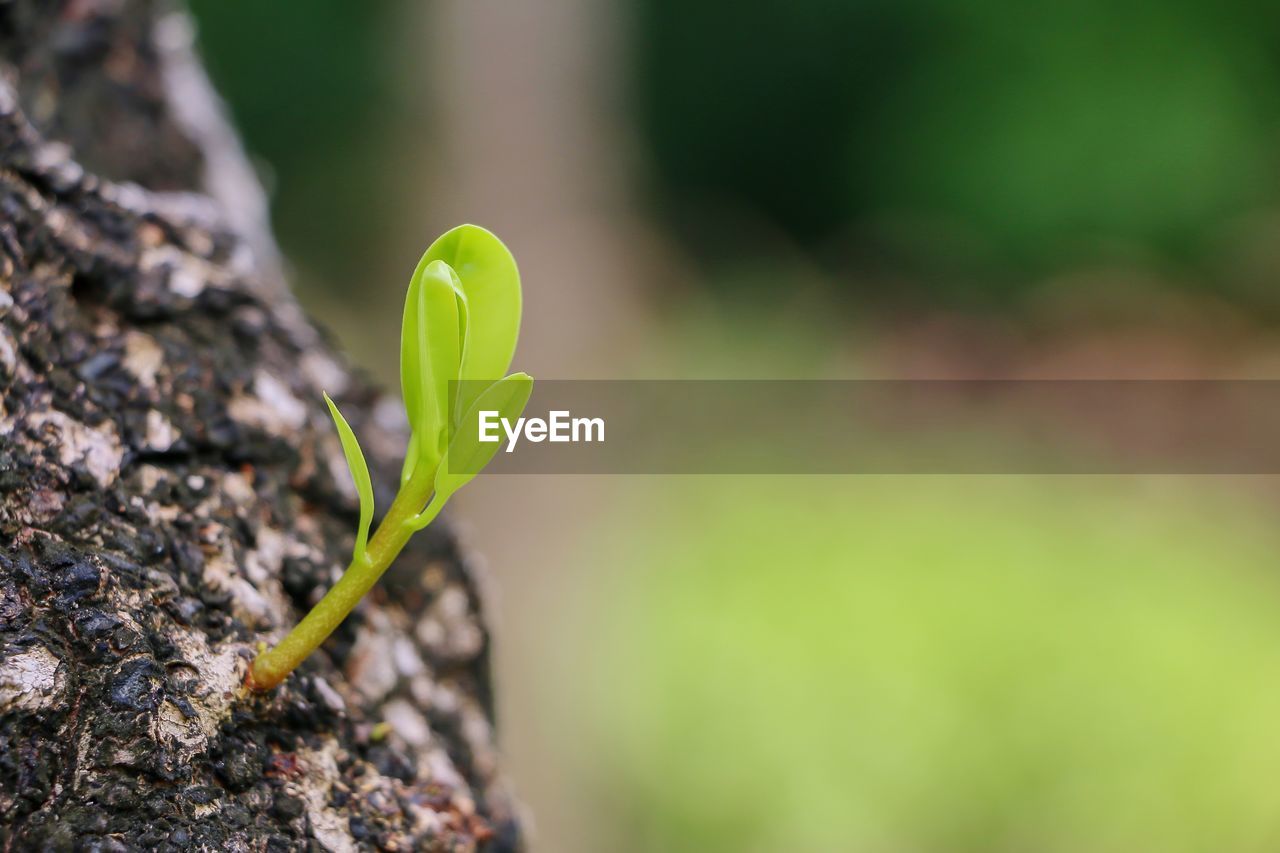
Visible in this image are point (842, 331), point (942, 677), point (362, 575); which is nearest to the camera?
point (362, 575)

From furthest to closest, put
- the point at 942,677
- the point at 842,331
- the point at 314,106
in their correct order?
the point at 314,106 → the point at 842,331 → the point at 942,677

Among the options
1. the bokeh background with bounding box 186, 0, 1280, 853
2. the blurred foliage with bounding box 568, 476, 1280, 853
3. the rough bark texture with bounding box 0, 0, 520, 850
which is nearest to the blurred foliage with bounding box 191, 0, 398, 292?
the bokeh background with bounding box 186, 0, 1280, 853

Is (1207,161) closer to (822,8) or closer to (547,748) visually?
(822,8)

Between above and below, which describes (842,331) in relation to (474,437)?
above

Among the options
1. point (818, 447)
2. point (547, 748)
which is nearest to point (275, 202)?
point (818, 447)

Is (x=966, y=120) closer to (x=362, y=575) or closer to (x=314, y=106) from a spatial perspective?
(x=314, y=106)

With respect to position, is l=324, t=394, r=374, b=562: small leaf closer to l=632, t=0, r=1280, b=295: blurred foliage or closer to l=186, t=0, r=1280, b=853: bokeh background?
l=186, t=0, r=1280, b=853: bokeh background

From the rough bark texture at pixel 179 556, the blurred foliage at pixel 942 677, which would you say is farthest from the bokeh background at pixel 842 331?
the rough bark texture at pixel 179 556

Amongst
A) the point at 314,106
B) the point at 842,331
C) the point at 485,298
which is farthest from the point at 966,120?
the point at 485,298
